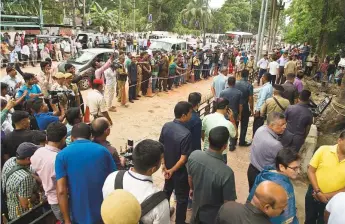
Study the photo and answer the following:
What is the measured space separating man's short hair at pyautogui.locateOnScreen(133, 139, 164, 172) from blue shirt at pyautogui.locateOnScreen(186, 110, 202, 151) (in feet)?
5.95

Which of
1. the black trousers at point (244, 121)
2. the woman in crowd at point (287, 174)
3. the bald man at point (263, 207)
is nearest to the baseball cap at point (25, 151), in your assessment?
the bald man at point (263, 207)

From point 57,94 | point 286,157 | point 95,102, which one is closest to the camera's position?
point 286,157

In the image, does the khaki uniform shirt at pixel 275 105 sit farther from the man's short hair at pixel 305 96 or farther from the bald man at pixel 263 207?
the bald man at pixel 263 207

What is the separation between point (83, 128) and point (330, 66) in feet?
59.9

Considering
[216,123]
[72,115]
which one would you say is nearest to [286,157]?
[216,123]

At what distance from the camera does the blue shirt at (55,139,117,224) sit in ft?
9.42

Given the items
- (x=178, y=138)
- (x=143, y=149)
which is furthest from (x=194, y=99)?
(x=143, y=149)

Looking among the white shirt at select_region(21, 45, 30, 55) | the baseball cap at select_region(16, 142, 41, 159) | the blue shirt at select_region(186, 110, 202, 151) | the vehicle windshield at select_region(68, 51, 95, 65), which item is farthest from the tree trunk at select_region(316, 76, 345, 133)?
the white shirt at select_region(21, 45, 30, 55)

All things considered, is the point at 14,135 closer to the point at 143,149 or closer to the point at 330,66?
the point at 143,149

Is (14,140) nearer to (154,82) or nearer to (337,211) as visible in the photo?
(337,211)

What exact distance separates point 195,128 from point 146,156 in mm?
2086

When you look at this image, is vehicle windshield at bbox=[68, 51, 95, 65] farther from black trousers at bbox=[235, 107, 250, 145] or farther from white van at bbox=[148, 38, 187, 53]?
black trousers at bbox=[235, 107, 250, 145]

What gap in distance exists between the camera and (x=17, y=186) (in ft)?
10.5

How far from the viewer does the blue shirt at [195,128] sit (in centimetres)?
444
